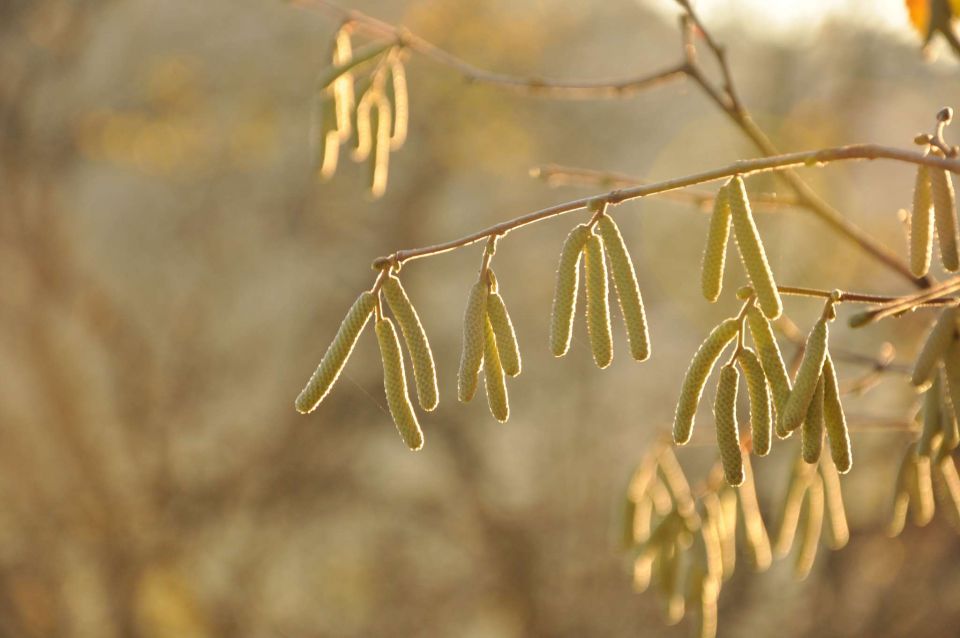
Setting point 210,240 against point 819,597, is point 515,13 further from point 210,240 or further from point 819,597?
point 819,597

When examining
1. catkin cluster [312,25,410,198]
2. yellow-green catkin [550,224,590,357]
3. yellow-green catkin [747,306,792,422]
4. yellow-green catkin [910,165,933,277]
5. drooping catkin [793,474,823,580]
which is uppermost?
catkin cluster [312,25,410,198]

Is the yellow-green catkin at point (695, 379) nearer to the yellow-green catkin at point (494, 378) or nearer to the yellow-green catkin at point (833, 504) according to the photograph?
the yellow-green catkin at point (494, 378)

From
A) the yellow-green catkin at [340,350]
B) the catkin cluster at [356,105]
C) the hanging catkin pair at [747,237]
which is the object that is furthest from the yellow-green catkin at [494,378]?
the catkin cluster at [356,105]

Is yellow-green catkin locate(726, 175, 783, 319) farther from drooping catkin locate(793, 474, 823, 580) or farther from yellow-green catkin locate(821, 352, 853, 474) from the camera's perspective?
drooping catkin locate(793, 474, 823, 580)

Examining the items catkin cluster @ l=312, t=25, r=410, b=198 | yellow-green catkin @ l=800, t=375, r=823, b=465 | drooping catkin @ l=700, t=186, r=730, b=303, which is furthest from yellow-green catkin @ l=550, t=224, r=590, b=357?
catkin cluster @ l=312, t=25, r=410, b=198

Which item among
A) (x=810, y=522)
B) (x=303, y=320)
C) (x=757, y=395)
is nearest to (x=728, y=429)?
(x=757, y=395)

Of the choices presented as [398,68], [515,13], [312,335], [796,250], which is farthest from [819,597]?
[398,68]
